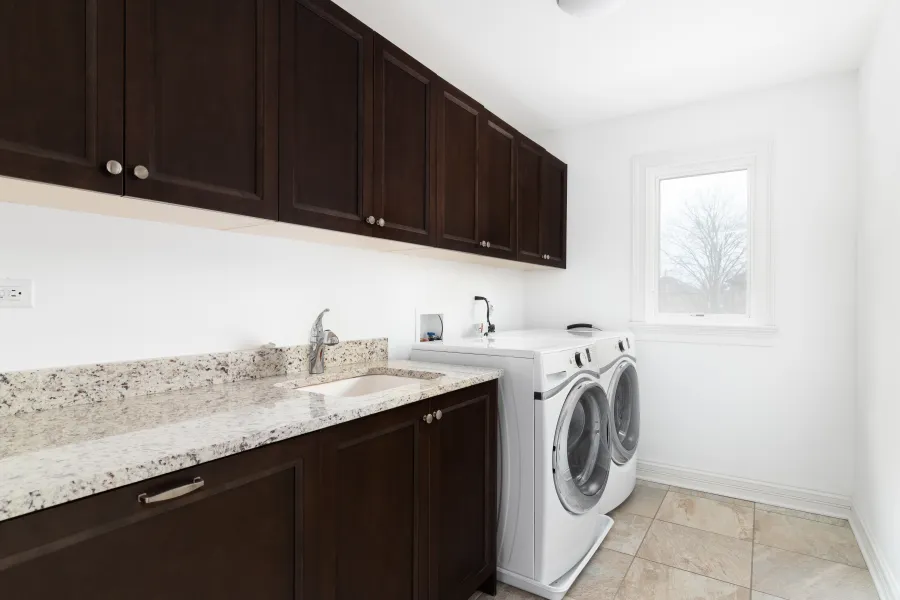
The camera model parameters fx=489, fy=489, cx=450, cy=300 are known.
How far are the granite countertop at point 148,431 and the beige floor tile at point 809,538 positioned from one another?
78.5 inches

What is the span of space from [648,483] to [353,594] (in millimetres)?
2444

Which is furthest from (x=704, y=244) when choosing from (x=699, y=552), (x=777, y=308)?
(x=699, y=552)

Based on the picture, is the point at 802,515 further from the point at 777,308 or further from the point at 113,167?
the point at 113,167

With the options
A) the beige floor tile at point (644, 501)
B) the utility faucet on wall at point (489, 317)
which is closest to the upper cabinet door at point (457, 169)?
the utility faucet on wall at point (489, 317)

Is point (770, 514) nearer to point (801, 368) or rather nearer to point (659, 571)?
point (801, 368)

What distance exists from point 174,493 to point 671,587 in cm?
200

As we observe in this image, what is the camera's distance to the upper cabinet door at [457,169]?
2150 millimetres

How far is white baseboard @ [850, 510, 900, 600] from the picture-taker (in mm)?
1878

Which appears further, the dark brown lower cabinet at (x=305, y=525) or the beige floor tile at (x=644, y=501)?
the beige floor tile at (x=644, y=501)

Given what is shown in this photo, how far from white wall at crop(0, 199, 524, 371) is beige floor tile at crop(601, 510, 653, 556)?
140 cm

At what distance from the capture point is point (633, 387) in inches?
114

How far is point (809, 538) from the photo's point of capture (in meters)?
2.45

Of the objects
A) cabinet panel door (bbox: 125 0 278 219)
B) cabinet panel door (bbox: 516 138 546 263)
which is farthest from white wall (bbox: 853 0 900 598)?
cabinet panel door (bbox: 125 0 278 219)

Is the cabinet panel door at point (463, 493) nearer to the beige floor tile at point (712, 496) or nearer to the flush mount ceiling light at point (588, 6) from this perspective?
the flush mount ceiling light at point (588, 6)
